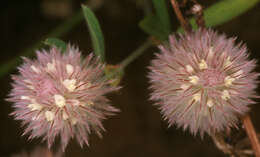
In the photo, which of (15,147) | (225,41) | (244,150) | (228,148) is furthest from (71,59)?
(15,147)

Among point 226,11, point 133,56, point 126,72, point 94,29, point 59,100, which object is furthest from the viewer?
point 126,72

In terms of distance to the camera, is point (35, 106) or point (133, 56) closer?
point (35, 106)

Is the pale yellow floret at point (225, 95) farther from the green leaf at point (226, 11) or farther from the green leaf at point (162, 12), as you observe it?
the green leaf at point (162, 12)

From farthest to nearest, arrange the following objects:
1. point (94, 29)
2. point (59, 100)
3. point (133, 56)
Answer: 1. point (133, 56)
2. point (94, 29)
3. point (59, 100)

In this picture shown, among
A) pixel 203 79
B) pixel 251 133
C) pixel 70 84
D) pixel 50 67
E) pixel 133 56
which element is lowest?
pixel 251 133

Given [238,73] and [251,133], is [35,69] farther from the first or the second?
[251,133]

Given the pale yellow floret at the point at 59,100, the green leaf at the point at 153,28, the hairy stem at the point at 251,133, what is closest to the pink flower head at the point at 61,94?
the pale yellow floret at the point at 59,100

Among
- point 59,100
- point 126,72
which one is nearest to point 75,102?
point 59,100
